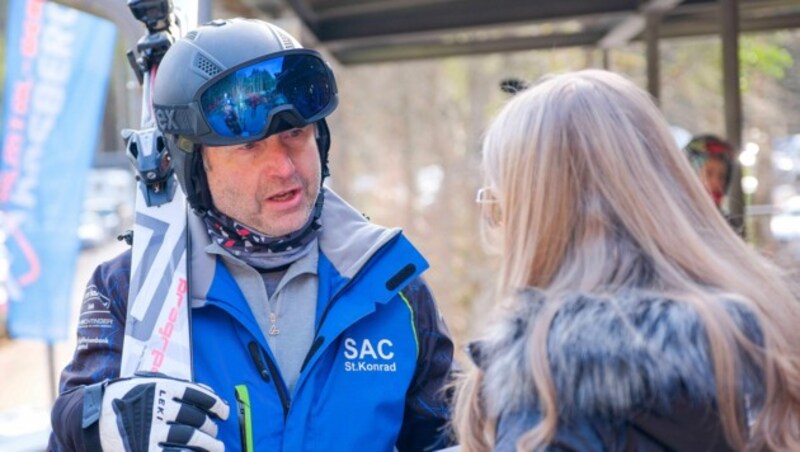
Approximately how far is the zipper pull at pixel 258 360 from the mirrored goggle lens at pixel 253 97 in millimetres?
463

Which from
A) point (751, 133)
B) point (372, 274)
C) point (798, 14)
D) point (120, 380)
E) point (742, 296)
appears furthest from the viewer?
point (751, 133)

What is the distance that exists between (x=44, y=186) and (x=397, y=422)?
17.3 ft

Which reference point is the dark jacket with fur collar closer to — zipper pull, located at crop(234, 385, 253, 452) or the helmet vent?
zipper pull, located at crop(234, 385, 253, 452)

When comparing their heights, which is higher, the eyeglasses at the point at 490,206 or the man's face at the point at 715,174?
the man's face at the point at 715,174

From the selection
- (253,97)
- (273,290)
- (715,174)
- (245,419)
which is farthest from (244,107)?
(715,174)

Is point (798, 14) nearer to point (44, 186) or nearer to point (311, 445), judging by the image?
point (44, 186)

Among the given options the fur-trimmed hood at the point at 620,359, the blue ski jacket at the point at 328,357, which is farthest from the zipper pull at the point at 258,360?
the fur-trimmed hood at the point at 620,359

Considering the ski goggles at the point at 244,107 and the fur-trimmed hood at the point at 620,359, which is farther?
the ski goggles at the point at 244,107

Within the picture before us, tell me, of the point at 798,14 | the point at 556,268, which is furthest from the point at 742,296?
the point at 798,14

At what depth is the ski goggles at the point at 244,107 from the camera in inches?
94.7

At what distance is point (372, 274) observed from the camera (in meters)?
2.38

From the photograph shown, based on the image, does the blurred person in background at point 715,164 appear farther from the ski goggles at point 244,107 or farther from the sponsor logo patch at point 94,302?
the sponsor logo patch at point 94,302

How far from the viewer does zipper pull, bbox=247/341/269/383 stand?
7.43ft

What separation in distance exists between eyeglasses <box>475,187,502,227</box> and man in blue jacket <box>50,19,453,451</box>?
1.53ft
